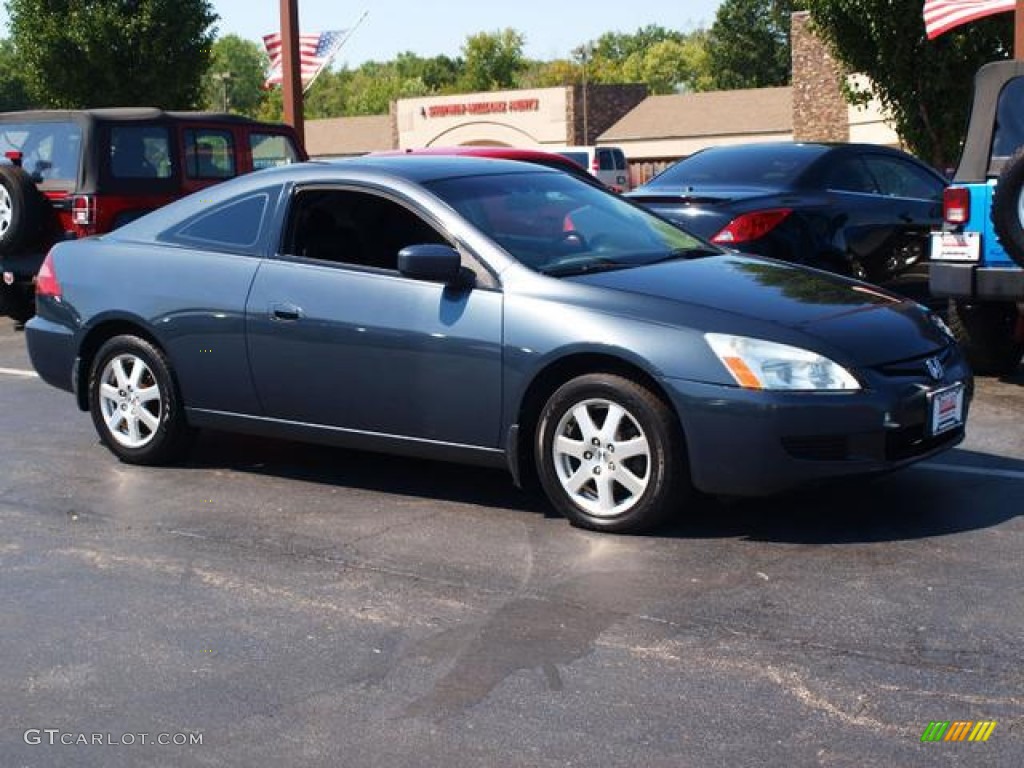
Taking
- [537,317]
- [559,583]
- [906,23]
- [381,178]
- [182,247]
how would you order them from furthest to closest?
[906,23] < [182,247] < [381,178] < [537,317] < [559,583]

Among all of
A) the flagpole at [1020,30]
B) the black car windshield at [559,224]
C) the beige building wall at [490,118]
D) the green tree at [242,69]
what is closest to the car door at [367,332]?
the black car windshield at [559,224]

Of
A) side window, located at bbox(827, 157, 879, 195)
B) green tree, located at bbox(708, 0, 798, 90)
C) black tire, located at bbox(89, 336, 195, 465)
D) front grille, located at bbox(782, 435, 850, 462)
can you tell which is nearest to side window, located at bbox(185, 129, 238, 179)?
side window, located at bbox(827, 157, 879, 195)

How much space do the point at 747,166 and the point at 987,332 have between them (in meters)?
2.52

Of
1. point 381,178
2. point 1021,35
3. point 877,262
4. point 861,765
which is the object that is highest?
point 1021,35

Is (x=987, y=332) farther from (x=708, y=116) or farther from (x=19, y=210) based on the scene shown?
(x=708, y=116)

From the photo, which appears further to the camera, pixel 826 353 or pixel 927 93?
pixel 927 93

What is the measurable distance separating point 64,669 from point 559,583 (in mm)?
1714

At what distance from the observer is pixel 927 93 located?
2208 centimetres

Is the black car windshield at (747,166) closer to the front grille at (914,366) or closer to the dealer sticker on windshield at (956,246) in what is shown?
the dealer sticker on windshield at (956,246)

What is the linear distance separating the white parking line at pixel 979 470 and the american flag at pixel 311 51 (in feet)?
69.6

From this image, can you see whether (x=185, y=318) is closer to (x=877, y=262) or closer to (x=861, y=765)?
(x=861, y=765)

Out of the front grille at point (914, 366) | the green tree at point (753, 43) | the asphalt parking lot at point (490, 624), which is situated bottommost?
the asphalt parking lot at point (490, 624)

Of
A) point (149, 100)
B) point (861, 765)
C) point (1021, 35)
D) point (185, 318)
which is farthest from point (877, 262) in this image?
point (149, 100)

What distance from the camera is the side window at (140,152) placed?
13.1 metres
